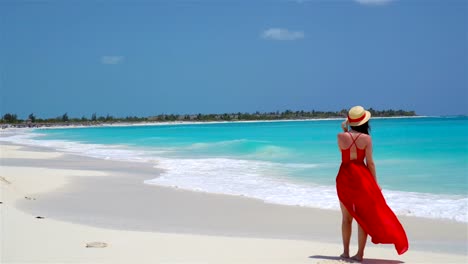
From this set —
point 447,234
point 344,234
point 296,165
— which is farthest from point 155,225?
point 296,165

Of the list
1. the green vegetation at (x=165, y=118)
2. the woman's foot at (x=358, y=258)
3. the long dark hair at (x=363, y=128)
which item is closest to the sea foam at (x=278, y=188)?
the woman's foot at (x=358, y=258)

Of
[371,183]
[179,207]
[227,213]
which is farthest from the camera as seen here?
[179,207]

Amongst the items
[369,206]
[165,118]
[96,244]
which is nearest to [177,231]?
[96,244]

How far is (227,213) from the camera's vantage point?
8383 mm

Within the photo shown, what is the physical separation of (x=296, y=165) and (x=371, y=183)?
12.5 metres

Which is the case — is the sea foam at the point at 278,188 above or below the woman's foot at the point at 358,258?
below

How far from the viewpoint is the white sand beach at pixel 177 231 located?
5469mm

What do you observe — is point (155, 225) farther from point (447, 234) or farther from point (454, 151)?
point (454, 151)

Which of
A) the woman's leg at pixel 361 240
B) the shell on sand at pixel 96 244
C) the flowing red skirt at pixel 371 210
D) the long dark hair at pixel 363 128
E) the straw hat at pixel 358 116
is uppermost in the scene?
the straw hat at pixel 358 116

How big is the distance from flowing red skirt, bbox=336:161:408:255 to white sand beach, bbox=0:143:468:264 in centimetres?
44

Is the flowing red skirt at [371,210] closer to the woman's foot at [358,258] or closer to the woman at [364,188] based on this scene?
the woman at [364,188]

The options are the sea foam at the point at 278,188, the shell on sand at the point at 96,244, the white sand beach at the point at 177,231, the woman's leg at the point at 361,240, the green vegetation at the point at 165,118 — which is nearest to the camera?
the woman's leg at the point at 361,240

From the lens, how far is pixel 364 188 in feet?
16.2

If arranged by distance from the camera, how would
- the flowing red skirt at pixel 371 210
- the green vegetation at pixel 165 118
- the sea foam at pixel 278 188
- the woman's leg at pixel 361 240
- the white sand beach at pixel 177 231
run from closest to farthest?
the flowing red skirt at pixel 371 210
the woman's leg at pixel 361 240
the white sand beach at pixel 177 231
the sea foam at pixel 278 188
the green vegetation at pixel 165 118
